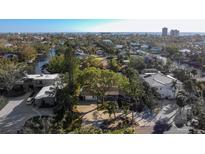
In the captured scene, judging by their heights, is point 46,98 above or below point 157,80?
below

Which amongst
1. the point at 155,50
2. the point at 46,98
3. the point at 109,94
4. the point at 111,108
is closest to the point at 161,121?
the point at 111,108

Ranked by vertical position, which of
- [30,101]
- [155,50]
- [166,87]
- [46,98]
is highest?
[155,50]

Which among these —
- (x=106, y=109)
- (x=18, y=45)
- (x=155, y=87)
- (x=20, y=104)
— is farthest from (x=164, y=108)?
(x=18, y=45)

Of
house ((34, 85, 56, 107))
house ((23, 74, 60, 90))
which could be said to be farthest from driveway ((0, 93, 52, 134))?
house ((23, 74, 60, 90))

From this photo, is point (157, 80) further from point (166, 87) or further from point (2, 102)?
point (2, 102)

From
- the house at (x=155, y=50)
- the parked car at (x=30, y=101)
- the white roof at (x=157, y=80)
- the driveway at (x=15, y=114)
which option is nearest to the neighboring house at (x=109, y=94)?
the driveway at (x=15, y=114)

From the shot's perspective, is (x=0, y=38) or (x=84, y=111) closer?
(x=84, y=111)

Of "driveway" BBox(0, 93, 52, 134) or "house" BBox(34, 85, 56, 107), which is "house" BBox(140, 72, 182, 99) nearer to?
"house" BBox(34, 85, 56, 107)

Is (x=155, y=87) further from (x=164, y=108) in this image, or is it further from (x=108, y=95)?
(x=108, y=95)
